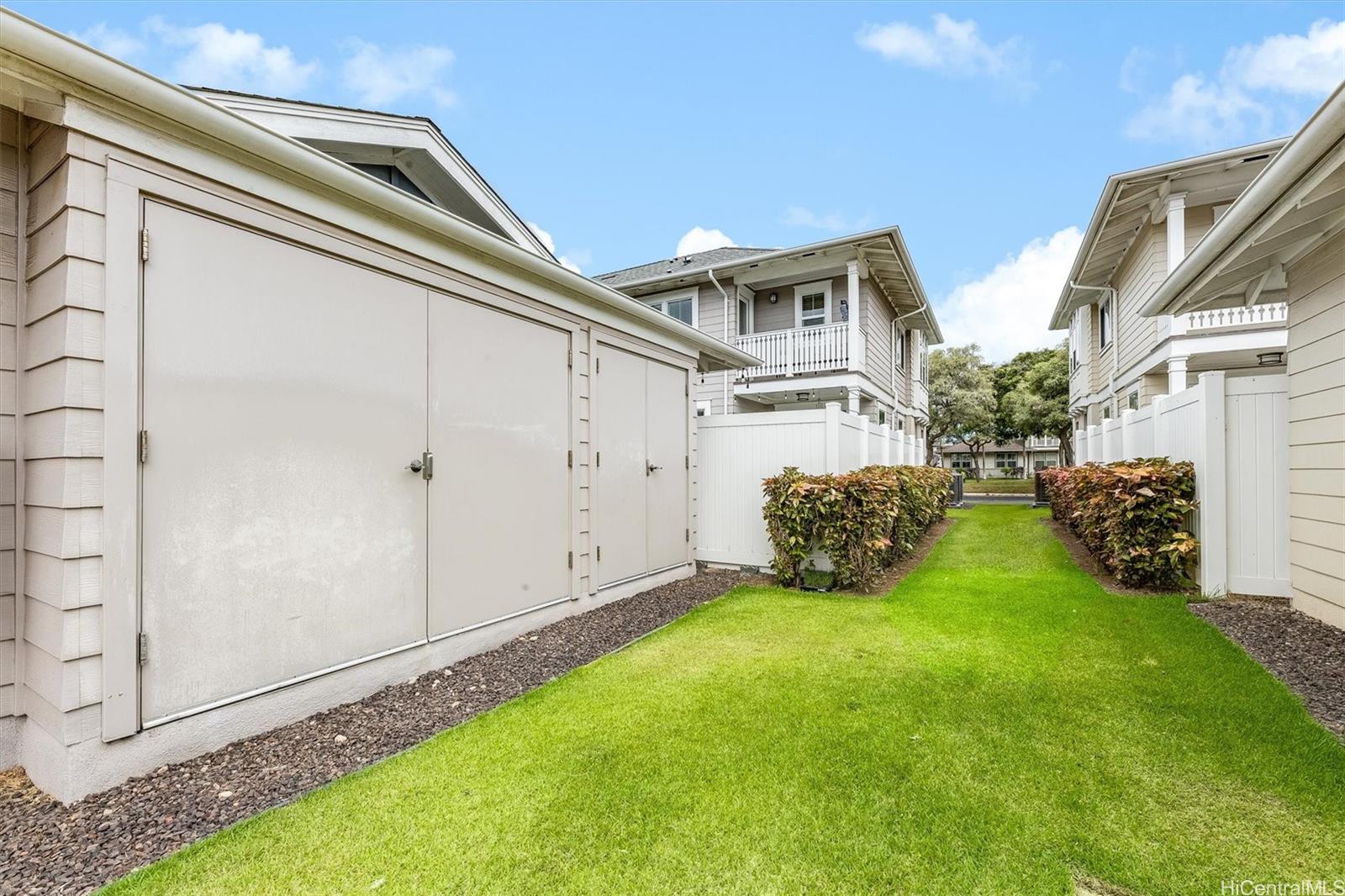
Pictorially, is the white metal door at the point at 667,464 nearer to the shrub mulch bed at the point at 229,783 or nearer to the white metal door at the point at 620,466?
the white metal door at the point at 620,466

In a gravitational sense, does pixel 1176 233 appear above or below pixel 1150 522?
above

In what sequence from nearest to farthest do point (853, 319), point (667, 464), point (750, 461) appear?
point (667, 464)
point (750, 461)
point (853, 319)

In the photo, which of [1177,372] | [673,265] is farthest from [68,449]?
[1177,372]

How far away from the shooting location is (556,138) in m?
14.0

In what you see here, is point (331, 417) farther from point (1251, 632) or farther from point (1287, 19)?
point (1287, 19)

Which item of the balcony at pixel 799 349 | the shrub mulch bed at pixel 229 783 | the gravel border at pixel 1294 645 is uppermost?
the balcony at pixel 799 349

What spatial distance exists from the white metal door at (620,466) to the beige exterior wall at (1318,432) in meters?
5.52

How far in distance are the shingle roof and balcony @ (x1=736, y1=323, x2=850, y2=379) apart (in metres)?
2.32

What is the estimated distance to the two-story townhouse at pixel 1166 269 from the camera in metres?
9.42

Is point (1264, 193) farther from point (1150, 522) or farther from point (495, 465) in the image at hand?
point (495, 465)

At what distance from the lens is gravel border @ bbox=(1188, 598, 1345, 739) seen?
306 cm

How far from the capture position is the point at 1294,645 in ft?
12.7

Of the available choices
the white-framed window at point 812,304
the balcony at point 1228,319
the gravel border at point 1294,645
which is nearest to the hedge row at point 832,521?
the gravel border at point 1294,645

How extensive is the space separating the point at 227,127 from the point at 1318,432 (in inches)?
290
